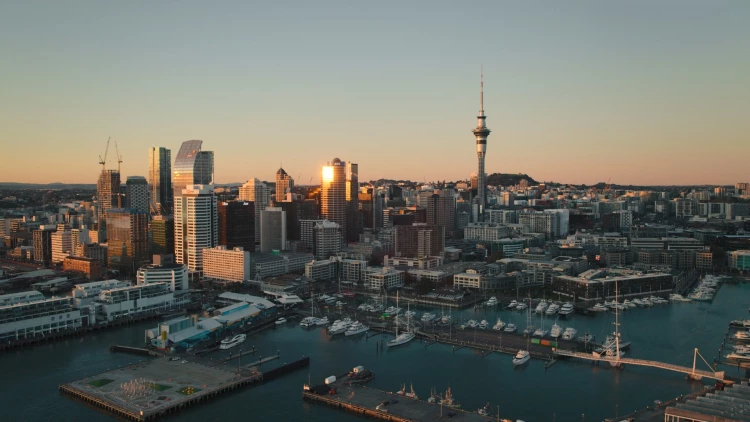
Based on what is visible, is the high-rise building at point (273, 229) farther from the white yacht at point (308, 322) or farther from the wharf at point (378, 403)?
the wharf at point (378, 403)

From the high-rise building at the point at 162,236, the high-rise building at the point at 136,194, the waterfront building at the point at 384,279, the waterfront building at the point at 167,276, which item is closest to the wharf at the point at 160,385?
the waterfront building at the point at 167,276

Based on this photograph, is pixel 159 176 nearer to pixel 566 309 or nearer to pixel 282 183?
pixel 282 183

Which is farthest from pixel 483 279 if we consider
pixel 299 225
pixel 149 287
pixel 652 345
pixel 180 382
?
pixel 299 225

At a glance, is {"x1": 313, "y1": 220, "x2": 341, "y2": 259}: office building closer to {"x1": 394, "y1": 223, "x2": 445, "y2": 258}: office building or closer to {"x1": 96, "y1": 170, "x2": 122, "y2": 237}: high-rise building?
{"x1": 394, "y1": 223, "x2": 445, "y2": 258}: office building

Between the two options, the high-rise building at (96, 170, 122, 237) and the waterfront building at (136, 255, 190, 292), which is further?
the high-rise building at (96, 170, 122, 237)

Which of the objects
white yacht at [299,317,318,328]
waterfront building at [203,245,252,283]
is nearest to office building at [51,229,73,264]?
waterfront building at [203,245,252,283]

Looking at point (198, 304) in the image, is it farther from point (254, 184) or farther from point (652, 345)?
point (254, 184)

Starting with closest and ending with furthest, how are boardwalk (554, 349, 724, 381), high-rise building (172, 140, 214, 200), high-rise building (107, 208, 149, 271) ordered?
boardwalk (554, 349, 724, 381) < high-rise building (107, 208, 149, 271) < high-rise building (172, 140, 214, 200)
